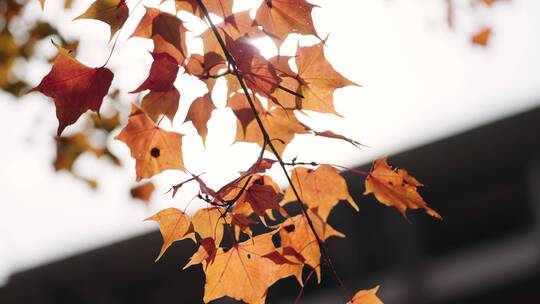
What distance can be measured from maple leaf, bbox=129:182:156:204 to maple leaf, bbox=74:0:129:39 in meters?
1.18

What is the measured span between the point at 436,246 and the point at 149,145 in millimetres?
3951

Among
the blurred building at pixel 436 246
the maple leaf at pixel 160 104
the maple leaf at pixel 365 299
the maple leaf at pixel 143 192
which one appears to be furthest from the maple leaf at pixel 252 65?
the blurred building at pixel 436 246

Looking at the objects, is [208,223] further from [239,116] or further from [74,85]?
[74,85]

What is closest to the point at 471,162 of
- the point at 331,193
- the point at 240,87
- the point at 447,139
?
the point at 447,139

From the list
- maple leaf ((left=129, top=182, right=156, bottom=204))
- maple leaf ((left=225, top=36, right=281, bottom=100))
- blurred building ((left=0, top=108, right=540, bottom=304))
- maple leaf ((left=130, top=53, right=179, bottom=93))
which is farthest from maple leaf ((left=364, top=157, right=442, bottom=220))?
blurred building ((left=0, top=108, right=540, bottom=304))

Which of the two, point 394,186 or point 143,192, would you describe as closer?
point 394,186

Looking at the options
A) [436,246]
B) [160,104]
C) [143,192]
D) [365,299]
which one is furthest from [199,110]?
[436,246]

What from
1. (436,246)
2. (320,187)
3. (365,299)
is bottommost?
(436,246)

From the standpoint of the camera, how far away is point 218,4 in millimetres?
797

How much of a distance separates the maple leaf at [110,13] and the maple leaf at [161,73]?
2.8 inches

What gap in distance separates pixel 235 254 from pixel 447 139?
259 cm

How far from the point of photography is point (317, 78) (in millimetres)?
880

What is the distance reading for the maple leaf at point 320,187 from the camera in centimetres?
98

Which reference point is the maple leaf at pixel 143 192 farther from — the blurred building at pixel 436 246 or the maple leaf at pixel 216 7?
the blurred building at pixel 436 246
